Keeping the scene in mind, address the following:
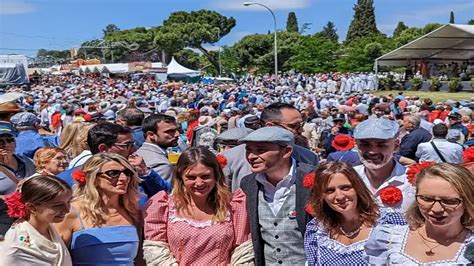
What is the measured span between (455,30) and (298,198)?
34.0 metres

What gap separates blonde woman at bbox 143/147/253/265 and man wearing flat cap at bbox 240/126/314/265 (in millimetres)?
125

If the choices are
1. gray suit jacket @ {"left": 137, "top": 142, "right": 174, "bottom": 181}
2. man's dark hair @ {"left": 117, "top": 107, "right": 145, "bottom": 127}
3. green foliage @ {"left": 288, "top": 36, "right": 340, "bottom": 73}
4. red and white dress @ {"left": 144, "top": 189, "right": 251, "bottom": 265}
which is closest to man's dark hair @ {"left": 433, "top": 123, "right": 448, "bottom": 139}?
man's dark hair @ {"left": 117, "top": 107, "right": 145, "bottom": 127}

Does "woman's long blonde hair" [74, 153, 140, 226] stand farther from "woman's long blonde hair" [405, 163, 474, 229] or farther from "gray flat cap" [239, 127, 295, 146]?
"woman's long blonde hair" [405, 163, 474, 229]

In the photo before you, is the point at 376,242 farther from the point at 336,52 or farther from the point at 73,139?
the point at 336,52

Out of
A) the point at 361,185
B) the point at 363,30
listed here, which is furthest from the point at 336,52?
the point at 361,185

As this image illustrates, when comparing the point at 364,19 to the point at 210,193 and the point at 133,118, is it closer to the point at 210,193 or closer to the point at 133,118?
the point at 133,118

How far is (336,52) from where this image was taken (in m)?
58.8

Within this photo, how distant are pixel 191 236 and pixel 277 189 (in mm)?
651

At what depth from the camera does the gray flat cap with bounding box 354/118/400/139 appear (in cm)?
389

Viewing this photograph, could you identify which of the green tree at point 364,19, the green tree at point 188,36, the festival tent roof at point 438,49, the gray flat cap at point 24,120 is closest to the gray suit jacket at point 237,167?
the gray flat cap at point 24,120

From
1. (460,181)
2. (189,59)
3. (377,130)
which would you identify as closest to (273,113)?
(377,130)

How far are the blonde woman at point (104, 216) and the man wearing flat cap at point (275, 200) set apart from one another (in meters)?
0.76

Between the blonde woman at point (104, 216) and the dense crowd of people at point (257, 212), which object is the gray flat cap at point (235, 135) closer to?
the dense crowd of people at point (257, 212)

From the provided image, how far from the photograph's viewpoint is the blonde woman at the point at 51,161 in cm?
545
